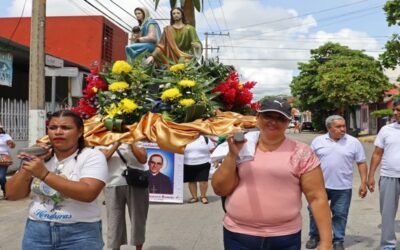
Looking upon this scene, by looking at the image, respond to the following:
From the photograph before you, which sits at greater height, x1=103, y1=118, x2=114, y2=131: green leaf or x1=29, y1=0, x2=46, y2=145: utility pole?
x1=29, y1=0, x2=46, y2=145: utility pole

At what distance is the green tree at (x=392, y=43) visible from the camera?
2369 centimetres

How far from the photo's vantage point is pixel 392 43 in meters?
24.4

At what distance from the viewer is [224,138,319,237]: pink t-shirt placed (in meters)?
3.34

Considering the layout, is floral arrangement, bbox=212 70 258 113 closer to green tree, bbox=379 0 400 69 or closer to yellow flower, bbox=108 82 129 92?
yellow flower, bbox=108 82 129 92

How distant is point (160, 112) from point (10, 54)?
12077 mm

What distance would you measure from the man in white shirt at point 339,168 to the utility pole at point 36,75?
6092 mm

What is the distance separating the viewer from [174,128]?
13.5 feet

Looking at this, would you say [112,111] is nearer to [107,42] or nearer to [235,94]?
[235,94]

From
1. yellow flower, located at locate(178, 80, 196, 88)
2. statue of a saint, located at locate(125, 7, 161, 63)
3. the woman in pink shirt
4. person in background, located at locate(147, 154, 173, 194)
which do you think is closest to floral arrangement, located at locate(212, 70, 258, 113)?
yellow flower, located at locate(178, 80, 196, 88)

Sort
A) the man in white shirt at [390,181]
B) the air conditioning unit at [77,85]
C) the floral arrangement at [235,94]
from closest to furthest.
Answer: the floral arrangement at [235,94]
the man in white shirt at [390,181]
the air conditioning unit at [77,85]

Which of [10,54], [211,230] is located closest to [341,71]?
[10,54]

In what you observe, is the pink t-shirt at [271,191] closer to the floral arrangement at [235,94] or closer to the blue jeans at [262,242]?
the blue jeans at [262,242]

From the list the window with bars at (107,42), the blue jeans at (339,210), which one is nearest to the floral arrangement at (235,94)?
the blue jeans at (339,210)

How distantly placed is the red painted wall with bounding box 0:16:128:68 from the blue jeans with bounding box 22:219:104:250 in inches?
933
